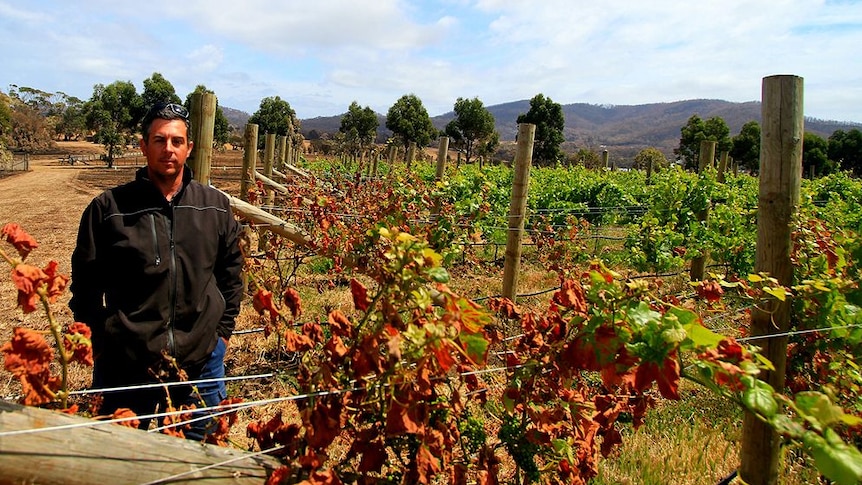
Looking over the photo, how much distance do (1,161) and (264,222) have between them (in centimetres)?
3882

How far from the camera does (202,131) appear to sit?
3.24 m

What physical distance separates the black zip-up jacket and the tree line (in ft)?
115

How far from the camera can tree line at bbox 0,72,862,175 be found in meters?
42.4

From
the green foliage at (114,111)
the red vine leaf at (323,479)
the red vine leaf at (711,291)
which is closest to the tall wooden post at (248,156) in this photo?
the red vine leaf at (711,291)

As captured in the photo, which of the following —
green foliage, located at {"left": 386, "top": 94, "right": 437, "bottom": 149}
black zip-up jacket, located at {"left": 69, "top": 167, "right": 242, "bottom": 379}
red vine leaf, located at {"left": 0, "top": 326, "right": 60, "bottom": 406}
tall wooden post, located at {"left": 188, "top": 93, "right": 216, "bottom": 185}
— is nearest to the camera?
red vine leaf, located at {"left": 0, "top": 326, "right": 60, "bottom": 406}

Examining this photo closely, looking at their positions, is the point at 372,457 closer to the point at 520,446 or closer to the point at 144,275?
the point at 520,446

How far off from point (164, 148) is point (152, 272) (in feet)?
1.78

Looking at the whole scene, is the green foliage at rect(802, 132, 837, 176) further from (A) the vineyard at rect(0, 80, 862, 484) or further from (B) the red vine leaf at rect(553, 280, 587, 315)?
(B) the red vine leaf at rect(553, 280, 587, 315)

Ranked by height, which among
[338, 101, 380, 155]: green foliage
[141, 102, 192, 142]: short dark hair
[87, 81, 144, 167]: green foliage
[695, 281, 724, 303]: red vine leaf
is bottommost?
[695, 281, 724, 303]: red vine leaf

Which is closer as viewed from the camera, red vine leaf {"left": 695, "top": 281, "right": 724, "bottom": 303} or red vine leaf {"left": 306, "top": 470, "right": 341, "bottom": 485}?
red vine leaf {"left": 306, "top": 470, "right": 341, "bottom": 485}

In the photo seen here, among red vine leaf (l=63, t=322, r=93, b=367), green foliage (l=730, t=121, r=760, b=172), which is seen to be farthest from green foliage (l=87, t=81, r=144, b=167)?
green foliage (l=730, t=121, r=760, b=172)

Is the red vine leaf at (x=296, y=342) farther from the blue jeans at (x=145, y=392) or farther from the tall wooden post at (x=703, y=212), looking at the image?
the tall wooden post at (x=703, y=212)

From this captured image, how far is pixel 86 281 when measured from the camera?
215 centimetres

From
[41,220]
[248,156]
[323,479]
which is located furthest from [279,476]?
[41,220]
